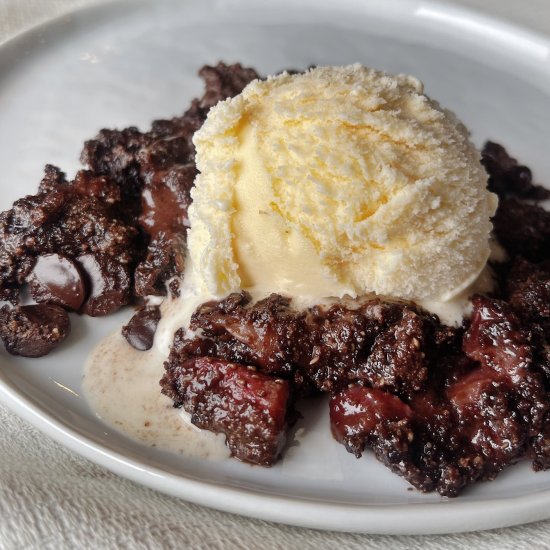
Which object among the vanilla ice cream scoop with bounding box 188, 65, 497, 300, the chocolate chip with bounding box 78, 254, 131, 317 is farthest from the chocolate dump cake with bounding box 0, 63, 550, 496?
the vanilla ice cream scoop with bounding box 188, 65, 497, 300

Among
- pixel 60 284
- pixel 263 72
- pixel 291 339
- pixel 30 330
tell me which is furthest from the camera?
pixel 263 72

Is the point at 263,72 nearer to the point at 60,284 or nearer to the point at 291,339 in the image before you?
the point at 60,284

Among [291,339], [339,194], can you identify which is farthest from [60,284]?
[339,194]

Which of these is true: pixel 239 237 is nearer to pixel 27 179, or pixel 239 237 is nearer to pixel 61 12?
pixel 27 179

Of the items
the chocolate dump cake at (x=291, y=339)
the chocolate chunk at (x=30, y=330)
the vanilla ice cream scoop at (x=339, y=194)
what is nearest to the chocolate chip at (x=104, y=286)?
the chocolate dump cake at (x=291, y=339)

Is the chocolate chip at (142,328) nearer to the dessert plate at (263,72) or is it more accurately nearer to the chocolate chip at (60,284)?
the dessert plate at (263,72)
